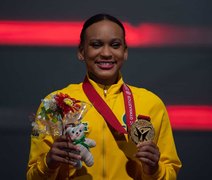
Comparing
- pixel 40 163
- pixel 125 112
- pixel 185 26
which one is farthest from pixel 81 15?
pixel 40 163

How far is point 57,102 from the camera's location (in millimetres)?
1808

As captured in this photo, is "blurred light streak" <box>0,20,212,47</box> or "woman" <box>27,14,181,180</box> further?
"blurred light streak" <box>0,20,212,47</box>

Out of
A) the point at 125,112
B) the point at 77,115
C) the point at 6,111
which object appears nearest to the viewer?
the point at 77,115

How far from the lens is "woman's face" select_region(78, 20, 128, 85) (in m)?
2.01

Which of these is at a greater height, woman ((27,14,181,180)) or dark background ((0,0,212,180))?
dark background ((0,0,212,180))

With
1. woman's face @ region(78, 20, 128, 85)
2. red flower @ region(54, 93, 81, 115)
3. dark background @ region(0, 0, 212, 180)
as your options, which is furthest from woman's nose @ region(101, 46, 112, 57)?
dark background @ region(0, 0, 212, 180)

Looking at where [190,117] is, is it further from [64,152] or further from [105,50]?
[64,152]

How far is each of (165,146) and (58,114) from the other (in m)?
0.45

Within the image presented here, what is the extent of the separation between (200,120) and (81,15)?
929 mm

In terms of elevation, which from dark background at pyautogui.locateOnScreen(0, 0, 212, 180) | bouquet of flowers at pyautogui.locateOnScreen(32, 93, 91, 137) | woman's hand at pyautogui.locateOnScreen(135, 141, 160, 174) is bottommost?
woman's hand at pyautogui.locateOnScreen(135, 141, 160, 174)

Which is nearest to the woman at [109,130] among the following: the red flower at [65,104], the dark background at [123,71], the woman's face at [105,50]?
the woman's face at [105,50]

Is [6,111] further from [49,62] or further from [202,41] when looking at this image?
[202,41]

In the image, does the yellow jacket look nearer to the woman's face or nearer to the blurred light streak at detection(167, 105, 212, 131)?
the woman's face

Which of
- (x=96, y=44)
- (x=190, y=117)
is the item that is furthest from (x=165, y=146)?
(x=190, y=117)
